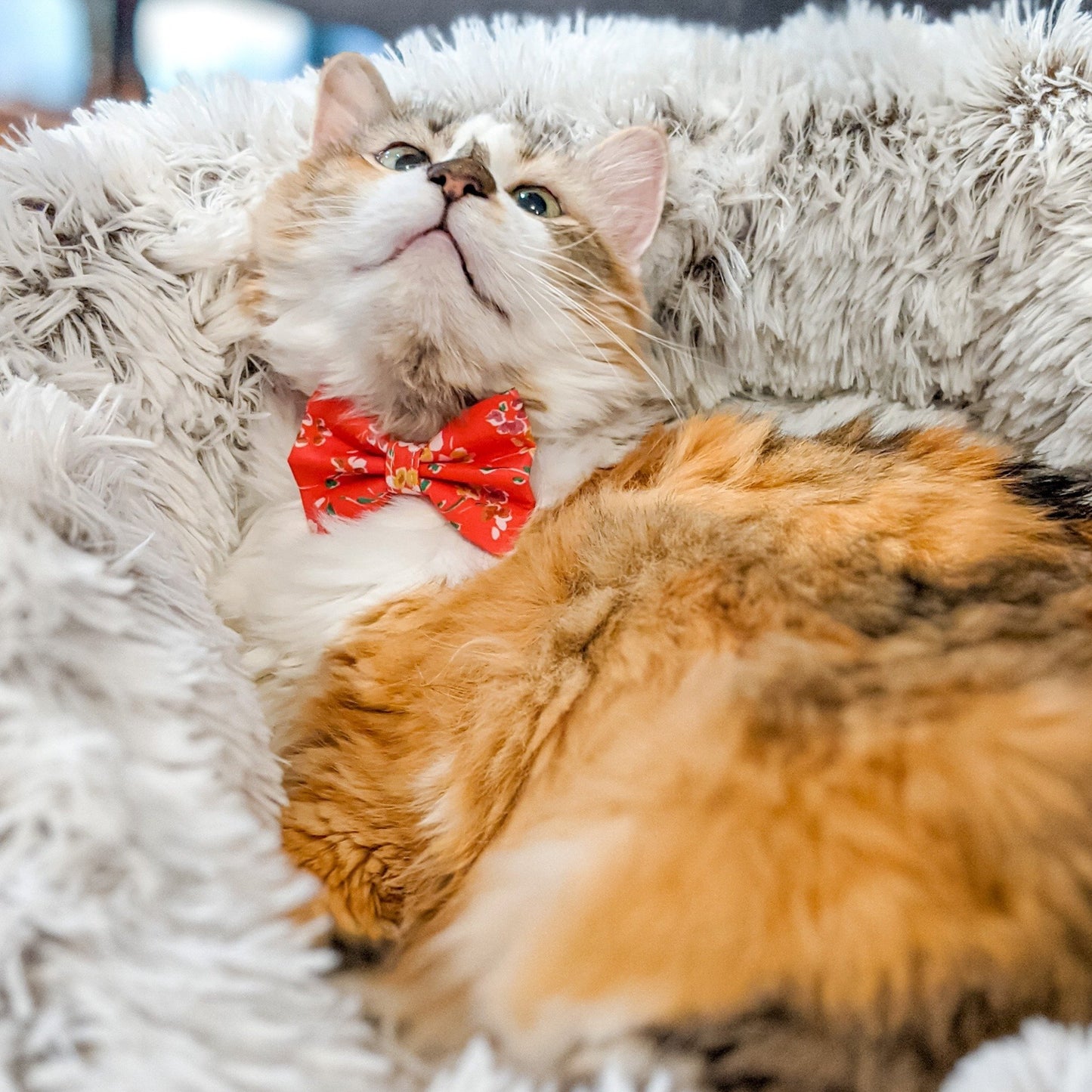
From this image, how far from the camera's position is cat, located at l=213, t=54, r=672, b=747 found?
0.97 m

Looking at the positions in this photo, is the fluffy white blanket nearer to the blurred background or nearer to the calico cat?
the calico cat

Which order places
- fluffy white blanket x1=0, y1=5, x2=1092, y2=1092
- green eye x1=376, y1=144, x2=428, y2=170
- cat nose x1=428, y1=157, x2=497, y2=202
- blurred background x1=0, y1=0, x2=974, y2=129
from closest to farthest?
fluffy white blanket x1=0, y1=5, x2=1092, y2=1092 → cat nose x1=428, y1=157, x2=497, y2=202 → green eye x1=376, y1=144, x2=428, y2=170 → blurred background x1=0, y1=0, x2=974, y2=129

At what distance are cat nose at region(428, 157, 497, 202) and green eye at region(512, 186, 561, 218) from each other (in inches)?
6.0

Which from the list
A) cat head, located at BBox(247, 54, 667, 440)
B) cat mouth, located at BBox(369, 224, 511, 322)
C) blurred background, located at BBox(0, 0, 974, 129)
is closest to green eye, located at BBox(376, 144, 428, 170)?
cat head, located at BBox(247, 54, 667, 440)

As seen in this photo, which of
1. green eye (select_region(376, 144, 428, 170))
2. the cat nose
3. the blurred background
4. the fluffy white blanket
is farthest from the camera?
the blurred background

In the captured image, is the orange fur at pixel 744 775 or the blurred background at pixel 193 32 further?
the blurred background at pixel 193 32

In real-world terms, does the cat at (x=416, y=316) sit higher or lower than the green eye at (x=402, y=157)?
lower

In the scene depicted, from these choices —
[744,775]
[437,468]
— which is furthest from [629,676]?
[437,468]

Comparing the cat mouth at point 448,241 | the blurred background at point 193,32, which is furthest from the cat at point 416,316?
the blurred background at point 193,32

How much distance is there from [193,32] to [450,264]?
1.55m

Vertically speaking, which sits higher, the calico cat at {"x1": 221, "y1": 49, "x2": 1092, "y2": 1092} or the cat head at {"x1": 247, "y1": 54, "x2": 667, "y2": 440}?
the cat head at {"x1": 247, "y1": 54, "x2": 667, "y2": 440}

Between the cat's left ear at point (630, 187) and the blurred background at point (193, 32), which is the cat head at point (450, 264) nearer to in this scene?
the cat's left ear at point (630, 187)

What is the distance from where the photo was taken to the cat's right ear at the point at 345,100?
1.17 metres

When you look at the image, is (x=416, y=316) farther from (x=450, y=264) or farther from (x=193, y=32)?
(x=193, y=32)
